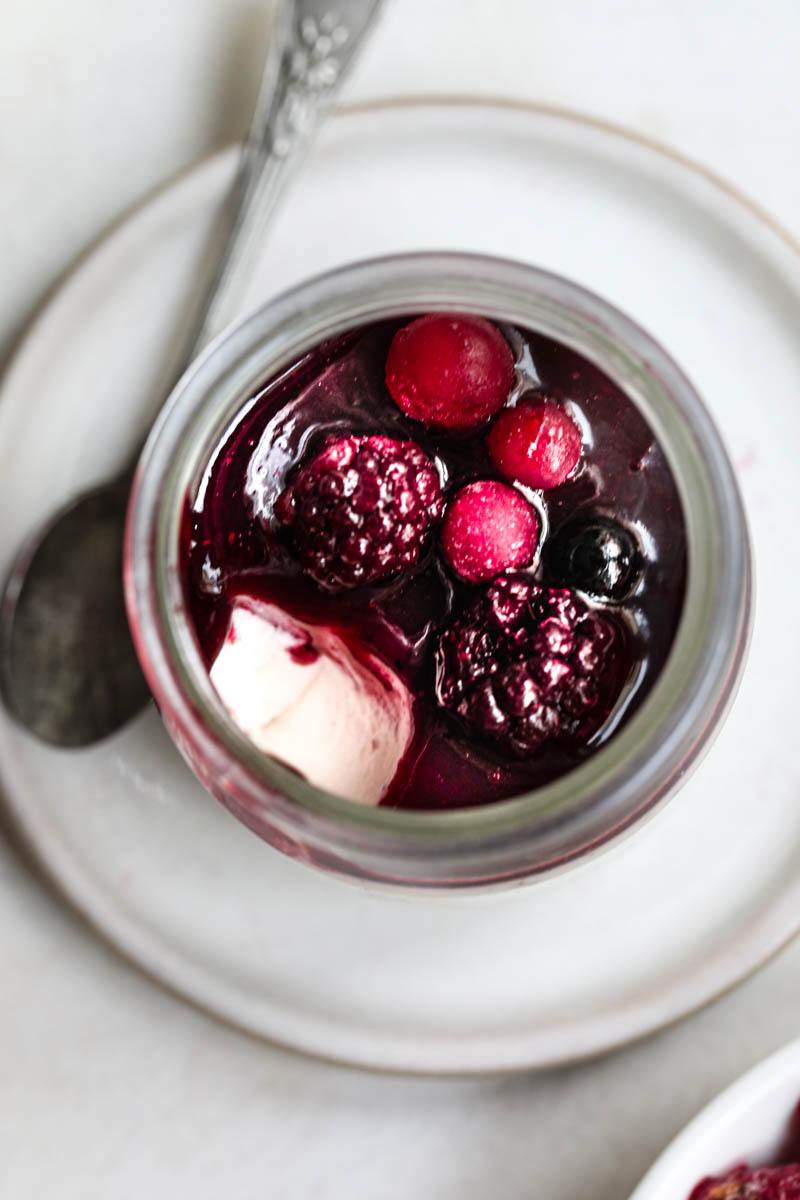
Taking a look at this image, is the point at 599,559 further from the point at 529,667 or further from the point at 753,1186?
the point at 753,1186

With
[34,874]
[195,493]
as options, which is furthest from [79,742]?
[195,493]

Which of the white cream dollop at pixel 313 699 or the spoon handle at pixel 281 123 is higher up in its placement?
the spoon handle at pixel 281 123

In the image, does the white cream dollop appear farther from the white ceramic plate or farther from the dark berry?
the white ceramic plate

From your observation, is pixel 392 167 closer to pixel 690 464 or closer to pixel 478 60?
pixel 478 60

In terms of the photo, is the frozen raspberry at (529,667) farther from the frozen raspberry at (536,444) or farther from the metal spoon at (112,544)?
the metal spoon at (112,544)

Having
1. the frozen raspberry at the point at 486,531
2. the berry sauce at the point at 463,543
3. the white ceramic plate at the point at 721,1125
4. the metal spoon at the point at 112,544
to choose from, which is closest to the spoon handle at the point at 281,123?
the metal spoon at the point at 112,544
